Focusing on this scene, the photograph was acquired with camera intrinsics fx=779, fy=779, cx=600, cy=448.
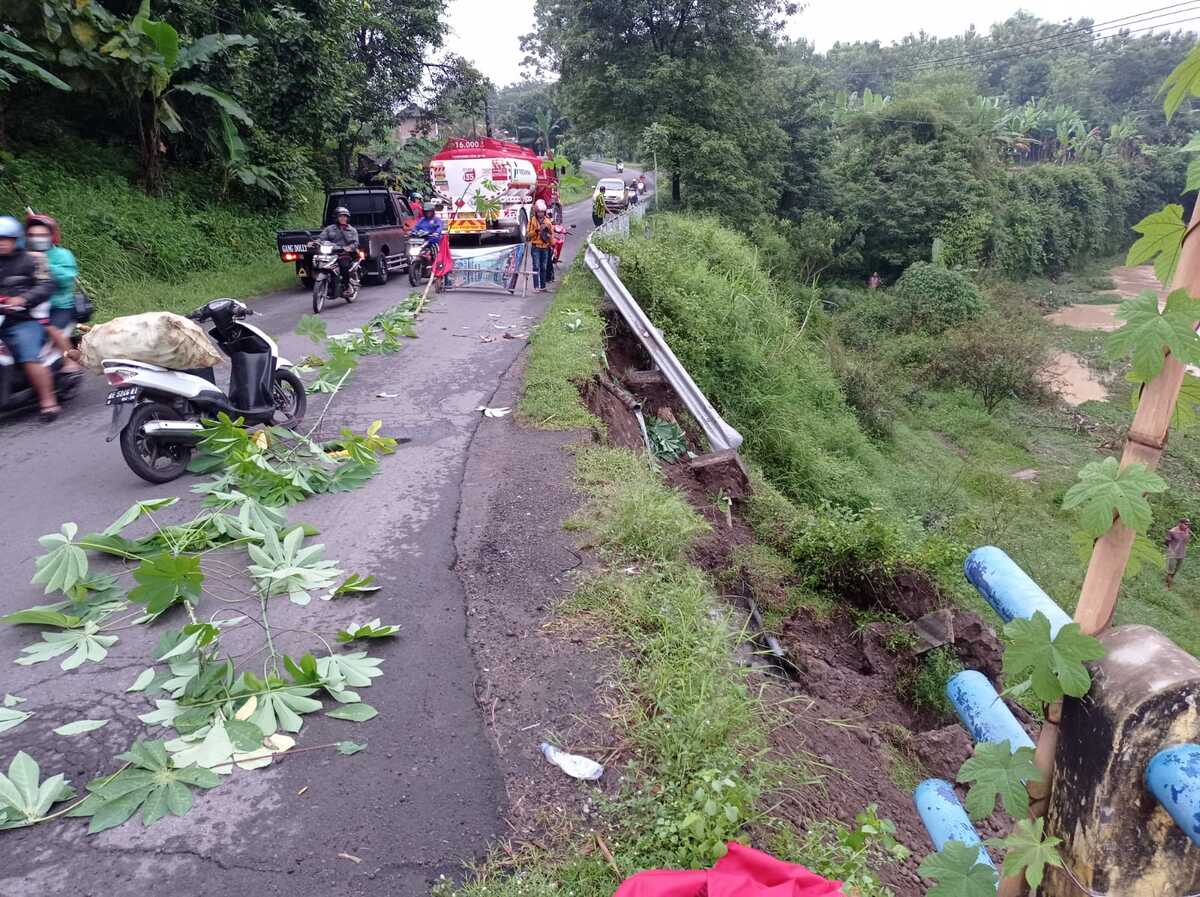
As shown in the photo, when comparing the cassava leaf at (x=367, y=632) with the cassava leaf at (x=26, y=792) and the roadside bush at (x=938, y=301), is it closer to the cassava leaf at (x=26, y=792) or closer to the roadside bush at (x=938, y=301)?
the cassava leaf at (x=26, y=792)

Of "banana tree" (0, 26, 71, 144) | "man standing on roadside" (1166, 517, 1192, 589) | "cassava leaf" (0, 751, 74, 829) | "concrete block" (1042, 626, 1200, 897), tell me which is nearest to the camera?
"concrete block" (1042, 626, 1200, 897)

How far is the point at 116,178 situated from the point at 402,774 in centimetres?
1545

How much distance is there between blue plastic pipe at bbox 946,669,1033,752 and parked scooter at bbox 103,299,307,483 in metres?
5.57

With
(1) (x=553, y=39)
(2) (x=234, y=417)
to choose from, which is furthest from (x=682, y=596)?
(1) (x=553, y=39)

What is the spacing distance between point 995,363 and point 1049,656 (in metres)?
23.2

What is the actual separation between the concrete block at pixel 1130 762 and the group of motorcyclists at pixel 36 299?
8.34 meters

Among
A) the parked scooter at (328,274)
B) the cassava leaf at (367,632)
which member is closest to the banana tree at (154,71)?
the parked scooter at (328,274)

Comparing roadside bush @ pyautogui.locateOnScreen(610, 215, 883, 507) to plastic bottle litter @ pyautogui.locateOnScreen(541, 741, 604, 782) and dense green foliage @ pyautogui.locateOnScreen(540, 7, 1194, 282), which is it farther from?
plastic bottle litter @ pyautogui.locateOnScreen(541, 741, 604, 782)

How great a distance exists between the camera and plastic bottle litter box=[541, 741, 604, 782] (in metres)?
3.20

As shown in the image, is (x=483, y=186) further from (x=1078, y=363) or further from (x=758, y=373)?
(x=1078, y=363)

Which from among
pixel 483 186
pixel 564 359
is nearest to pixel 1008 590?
pixel 564 359

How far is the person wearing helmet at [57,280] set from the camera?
7.16 metres

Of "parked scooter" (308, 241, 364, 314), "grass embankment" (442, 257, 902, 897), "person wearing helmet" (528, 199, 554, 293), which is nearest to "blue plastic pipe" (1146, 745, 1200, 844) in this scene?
"grass embankment" (442, 257, 902, 897)

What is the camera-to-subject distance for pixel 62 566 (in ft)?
14.1
